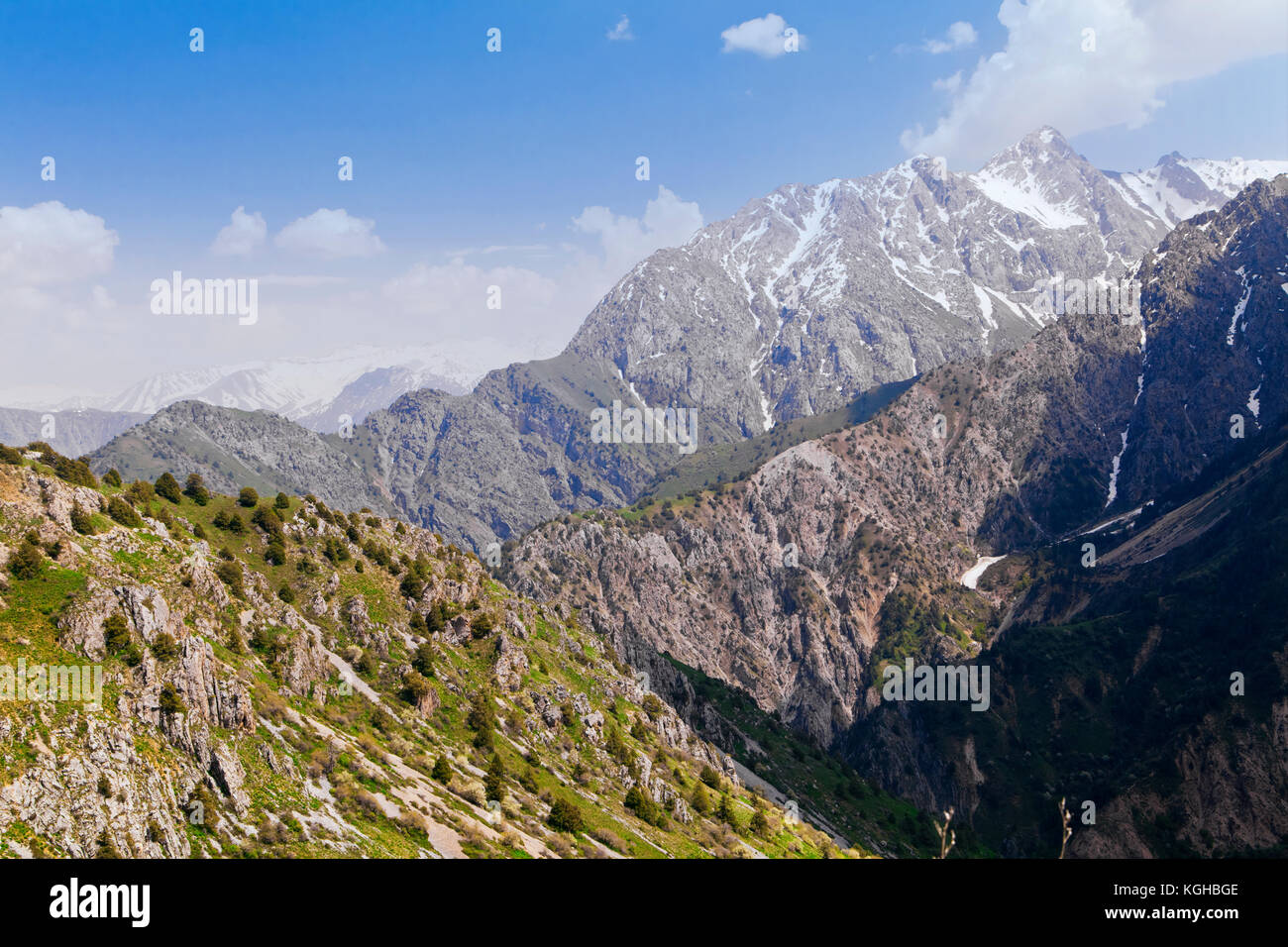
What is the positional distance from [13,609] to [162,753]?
14665mm

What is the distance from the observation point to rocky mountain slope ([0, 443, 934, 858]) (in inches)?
1598

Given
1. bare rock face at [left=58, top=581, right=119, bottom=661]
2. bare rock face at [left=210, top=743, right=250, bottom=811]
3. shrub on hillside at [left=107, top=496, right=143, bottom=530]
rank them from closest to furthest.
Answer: bare rock face at [left=210, top=743, right=250, bottom=811]
bare rock face at [left=58, top=581, right=119, bottom=661]
shrub on hillside at [left=107, top=496, right=143, bottom=530]

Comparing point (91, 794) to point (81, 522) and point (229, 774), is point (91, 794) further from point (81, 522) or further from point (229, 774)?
point (81, 522)

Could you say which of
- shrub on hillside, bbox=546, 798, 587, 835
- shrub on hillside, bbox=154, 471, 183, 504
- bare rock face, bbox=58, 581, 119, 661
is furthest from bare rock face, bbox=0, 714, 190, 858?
shrub on hillside, bbox=154, 471, 183, 504

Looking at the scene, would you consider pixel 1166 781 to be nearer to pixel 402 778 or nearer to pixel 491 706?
pixel 491 706

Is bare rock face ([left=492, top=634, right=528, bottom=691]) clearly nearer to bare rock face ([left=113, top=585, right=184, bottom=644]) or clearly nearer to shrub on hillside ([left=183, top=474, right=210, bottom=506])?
shrub on hillside ([left=183, top=474, right=210, bottom=506])

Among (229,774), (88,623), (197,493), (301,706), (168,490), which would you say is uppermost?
(168,490)

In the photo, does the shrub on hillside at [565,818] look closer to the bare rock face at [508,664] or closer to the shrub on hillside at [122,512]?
the bare rock face at [508,664]

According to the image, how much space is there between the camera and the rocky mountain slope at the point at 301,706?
4059 cm

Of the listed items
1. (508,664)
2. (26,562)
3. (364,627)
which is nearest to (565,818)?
(508,664)

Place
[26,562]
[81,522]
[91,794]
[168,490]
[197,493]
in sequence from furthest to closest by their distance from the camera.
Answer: [197,493], [168,490], [81,522], [26,562], [91,794]

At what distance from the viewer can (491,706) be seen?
82.1m

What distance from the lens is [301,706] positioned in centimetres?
6322
